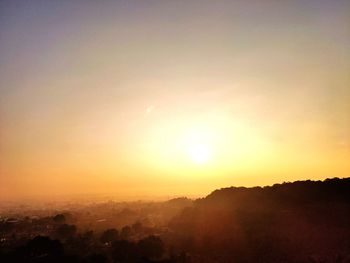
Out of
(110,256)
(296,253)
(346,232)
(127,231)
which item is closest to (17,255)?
(110,256)

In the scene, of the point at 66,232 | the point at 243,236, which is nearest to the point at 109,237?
the point at 66,232

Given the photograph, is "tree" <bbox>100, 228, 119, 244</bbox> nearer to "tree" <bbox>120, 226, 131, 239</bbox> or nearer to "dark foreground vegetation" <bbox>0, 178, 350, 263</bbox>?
"dark foreground vegetation" <bbox>0, 178, 350, 263</bbox>

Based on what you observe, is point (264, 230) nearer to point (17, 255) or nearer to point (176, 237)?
point (176, 237)

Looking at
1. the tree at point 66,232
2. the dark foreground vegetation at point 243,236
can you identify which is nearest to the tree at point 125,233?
the dark foreground vegetation at point 243,236

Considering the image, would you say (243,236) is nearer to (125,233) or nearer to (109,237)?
(125,233)

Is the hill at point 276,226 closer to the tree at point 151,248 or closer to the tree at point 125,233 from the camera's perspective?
the tree at point 151,248

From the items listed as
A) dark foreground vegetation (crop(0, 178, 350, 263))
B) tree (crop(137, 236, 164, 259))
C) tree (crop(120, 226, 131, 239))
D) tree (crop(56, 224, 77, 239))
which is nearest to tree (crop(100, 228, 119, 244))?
dark foreground vegetation (crop(0, 178, 350, 263))

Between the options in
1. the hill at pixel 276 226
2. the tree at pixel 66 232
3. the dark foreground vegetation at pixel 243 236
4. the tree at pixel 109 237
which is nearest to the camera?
the dark foreground vegetation at pixel 243 236

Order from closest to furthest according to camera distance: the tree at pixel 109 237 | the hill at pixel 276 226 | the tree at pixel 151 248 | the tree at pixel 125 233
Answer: the hill at pixel 276 226 < the tree at pixel 151 248 < the tree at pixel 109 237 < the tree at pixel 125 233

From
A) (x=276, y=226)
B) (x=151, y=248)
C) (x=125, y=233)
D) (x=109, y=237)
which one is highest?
(x=276, y=226)
